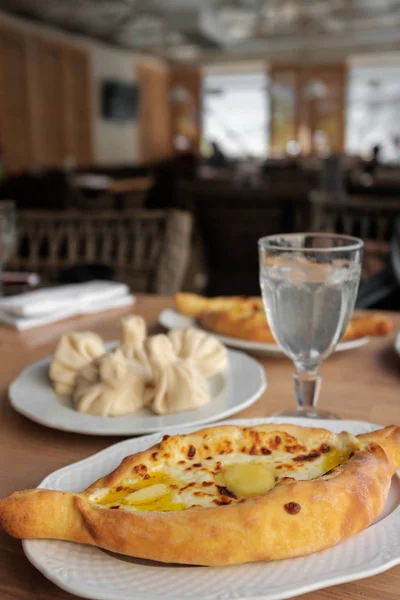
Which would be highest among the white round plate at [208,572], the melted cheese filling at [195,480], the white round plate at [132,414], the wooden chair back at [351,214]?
the wooden chair back at [351,214]

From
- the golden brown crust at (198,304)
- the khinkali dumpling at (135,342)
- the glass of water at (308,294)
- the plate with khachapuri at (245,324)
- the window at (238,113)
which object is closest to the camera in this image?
the glass of water at (308,294)

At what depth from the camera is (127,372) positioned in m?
0.71

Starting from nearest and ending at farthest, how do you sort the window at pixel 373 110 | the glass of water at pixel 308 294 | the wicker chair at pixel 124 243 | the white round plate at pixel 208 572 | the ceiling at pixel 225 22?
1. the white round plate at pixel 208 572
2. the glass of water at pixel 308 294
3. the wicker chair at pixel 124 243
4. the ceiling at pixel 225 22
5. the window at pixel 373 110

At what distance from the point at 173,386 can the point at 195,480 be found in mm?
235

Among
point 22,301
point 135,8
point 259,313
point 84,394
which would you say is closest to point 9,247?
point 22,301

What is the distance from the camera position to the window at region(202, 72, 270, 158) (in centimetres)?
1524

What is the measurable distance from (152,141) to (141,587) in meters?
15.1

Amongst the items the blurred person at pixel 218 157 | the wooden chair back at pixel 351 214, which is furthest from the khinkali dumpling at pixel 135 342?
the blurred person at pixel 218 157

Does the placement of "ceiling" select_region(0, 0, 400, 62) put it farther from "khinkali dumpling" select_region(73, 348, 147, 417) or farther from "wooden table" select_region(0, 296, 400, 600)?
"khinkali dumpling" select_region(73, 348, 147, 417)

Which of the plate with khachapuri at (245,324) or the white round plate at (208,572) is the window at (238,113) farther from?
the white round plate at (208,572)

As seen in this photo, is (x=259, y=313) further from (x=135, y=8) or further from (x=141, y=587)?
(x=135, y=8)

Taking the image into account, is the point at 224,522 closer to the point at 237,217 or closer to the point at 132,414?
the point at 132,414

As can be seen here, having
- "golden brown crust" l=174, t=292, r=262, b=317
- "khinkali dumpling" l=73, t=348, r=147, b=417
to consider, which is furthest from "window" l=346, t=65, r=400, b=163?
"khinkali dumpling" l=73, t=348, r=147, b=417

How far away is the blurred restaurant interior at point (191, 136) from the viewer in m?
2.01
